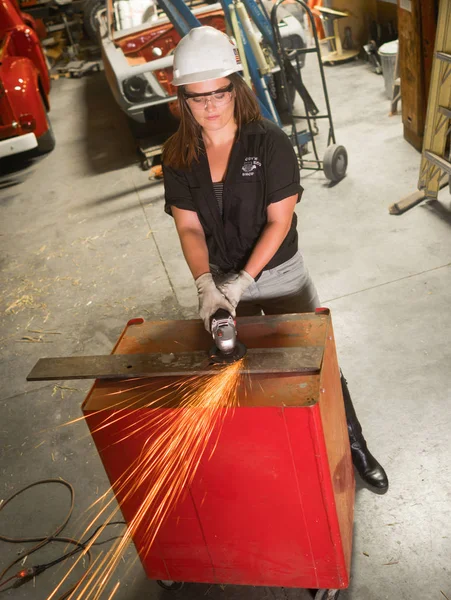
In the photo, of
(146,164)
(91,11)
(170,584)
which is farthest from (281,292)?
(91,11)

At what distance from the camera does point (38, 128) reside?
8070mm

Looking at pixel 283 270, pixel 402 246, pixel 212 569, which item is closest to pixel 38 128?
pixel 402 246

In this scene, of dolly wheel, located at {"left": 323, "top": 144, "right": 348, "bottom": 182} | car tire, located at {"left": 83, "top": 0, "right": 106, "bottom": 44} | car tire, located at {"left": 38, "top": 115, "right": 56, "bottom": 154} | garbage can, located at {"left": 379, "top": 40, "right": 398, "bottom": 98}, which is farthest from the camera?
car tire, located at {"left": 83, "top": 0, "right": 106, "bottom": 44}

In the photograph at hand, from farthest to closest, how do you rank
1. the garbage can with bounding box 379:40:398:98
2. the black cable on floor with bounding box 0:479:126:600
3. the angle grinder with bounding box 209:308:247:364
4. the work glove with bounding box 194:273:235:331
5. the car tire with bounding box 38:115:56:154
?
the car tire with bounding box 38:115:56:154 < the garbage can with bounding box 379:40:398:98 < the black cable on floor with bounding box 0:479:126:600 < the work glove with bounding box 194:273:235:331 < the angle grinder with bounding box 209:308:247:364

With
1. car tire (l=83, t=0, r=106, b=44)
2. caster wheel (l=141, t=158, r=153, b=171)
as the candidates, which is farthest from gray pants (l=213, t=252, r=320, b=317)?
car tire (l=83, t=0, r=106, b=44)

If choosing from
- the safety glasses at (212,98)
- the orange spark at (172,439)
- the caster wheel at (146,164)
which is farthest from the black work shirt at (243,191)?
the caster wheel at (146,164)

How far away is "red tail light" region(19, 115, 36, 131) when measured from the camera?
756cm

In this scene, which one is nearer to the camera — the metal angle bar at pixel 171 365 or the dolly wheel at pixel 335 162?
the metal angle bar at pixel 171 365

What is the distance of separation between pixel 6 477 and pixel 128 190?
442 cm

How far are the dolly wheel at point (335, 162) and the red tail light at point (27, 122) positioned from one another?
403cm

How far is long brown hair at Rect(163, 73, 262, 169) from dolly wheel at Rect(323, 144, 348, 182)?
3.61 metres

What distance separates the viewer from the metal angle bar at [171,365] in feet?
6.48

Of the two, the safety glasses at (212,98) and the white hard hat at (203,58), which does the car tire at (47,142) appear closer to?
the white hard hat at (203,58)

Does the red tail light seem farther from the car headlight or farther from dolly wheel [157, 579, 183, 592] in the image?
dolly wheel [157, 579, 183, 592]
